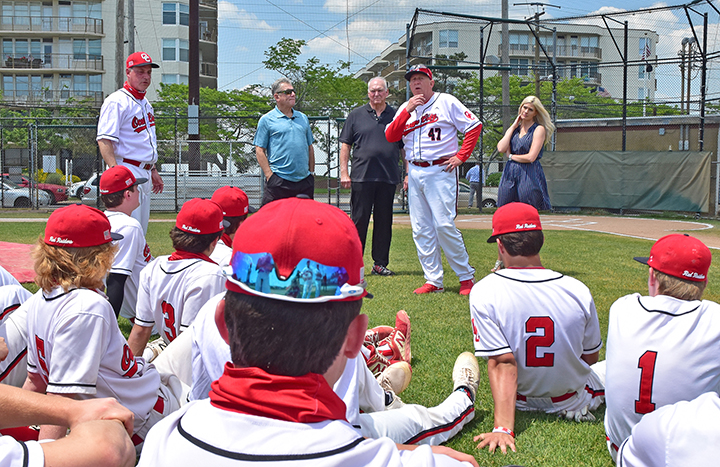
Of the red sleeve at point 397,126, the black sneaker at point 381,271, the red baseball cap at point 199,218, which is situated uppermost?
the red sleeve at point 397,126

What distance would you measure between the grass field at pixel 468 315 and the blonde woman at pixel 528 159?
110cm

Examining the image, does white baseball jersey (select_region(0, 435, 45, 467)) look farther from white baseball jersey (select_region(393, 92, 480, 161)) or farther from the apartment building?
the apartment building

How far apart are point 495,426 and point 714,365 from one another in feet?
3.30

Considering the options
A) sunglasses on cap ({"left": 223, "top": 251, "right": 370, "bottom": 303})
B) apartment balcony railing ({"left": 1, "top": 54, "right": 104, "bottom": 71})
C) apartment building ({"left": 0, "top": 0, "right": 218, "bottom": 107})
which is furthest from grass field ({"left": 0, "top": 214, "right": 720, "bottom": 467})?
apartment balcony railing ({"left": 1, "top": 54, "right": 104, "bottom": 71})

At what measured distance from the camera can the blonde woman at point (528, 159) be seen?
6.67 meters

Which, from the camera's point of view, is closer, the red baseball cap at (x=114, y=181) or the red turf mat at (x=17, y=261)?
the red baseball cap at (x=114, y=181)

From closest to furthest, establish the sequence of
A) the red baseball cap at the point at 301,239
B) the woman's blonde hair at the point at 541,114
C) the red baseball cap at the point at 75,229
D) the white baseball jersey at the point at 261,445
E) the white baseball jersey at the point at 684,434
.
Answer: the white baseball jersey at the point at 261,445 < the red baseball cap at the point at 301,239 < the white baseball jersey at the point at 684,434 < the red baseball cap at the point at 75,229 < the woman's blonde hair at the point at 541,114

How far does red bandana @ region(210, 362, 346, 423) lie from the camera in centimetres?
115

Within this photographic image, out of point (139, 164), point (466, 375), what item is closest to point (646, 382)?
point (466, 375)

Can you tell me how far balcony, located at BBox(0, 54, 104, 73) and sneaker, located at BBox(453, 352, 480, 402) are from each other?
58.8m

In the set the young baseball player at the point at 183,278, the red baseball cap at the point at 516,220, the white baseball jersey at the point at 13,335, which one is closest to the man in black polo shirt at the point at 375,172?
the young baseball player at the point at 183,278

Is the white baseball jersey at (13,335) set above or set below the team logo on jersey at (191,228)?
below

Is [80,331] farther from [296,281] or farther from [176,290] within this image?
[296,281]

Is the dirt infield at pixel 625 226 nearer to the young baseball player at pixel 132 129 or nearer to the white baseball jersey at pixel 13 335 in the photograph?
the young baseball player at pixel 132 129
